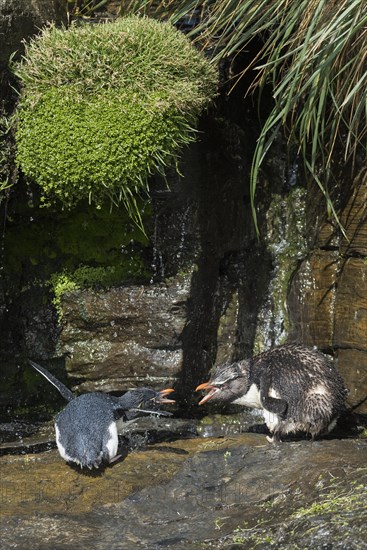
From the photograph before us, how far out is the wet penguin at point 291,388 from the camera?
627cm

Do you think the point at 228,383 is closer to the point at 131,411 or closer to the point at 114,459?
the point at 131,411

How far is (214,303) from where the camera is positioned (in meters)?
7.40

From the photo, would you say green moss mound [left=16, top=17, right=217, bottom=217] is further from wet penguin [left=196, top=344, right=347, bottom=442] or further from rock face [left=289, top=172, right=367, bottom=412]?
rock face [left=289, top=172, right=367, bottom=412]

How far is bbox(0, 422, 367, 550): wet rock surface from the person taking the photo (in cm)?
472

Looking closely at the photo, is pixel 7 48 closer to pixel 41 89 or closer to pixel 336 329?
pixel 41 89

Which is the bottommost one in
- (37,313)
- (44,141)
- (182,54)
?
(37,313)

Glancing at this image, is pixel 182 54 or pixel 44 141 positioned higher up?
pixel 182 54

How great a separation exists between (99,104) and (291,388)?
7.40 feet

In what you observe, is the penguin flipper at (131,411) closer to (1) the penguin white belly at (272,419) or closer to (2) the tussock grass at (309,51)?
(1) the penguin white belly at (272,419)

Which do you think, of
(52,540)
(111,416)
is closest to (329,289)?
(111,416)

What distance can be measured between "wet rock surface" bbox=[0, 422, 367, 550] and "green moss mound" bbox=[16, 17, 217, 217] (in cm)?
182

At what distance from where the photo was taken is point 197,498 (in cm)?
539

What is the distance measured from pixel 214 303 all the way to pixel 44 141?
205cm

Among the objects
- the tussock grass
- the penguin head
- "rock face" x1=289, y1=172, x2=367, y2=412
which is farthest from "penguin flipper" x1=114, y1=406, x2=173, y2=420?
"rock face" x1=289, y1=172, x2=367, y2=412
